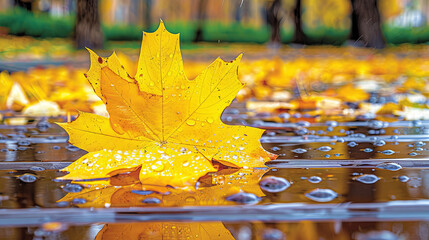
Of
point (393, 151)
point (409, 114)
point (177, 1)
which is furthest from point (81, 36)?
point (177, 1)

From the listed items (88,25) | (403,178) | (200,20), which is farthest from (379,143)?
(200,20)

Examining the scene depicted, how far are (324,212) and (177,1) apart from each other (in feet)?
92.1

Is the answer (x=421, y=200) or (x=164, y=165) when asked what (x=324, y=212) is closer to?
(x=421, y=200)

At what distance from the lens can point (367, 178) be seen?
763mm

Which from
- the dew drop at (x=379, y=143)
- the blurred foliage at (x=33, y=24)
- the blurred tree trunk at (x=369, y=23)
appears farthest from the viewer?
the blurred foliage at (x=33, y=24)

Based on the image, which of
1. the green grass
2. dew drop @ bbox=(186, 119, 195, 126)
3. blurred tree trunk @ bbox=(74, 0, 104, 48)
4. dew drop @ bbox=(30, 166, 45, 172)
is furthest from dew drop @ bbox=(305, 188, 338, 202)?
the green grass

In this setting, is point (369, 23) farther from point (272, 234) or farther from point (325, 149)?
point (272, 234)

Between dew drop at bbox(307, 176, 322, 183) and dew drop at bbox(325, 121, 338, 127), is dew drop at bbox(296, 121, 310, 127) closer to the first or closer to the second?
dew drop at bbox(325, 121, 338, 127)

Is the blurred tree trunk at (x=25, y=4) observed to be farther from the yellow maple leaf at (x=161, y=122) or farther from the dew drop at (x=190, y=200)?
the dew drop at (x=190, y=200)

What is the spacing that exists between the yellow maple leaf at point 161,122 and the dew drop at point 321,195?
0.17m

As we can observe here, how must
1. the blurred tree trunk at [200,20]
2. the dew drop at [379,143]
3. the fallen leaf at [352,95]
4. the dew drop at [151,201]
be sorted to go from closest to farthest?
the dew drop at [151,201] → the dew drop at [379,143] → the fallen leaf at [352,95] → the blurred tree trunk at [200,20]

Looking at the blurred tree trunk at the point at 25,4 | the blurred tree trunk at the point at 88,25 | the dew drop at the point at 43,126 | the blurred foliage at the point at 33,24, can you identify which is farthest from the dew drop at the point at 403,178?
the blurred tree trunk at the point at 25,4

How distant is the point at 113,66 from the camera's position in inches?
30.5

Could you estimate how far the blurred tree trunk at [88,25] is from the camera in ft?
24.2
